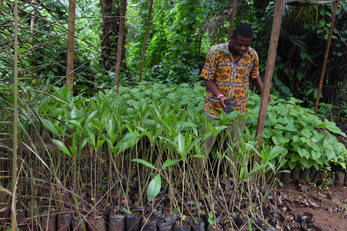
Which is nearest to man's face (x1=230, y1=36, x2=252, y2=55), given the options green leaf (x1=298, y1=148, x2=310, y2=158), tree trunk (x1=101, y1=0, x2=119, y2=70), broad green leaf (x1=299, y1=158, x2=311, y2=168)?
green leaf (x1=298, y1=148, x2=310, y2=158)

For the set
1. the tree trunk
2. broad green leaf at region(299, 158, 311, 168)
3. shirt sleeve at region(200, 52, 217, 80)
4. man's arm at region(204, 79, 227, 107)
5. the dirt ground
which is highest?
the tree trunk

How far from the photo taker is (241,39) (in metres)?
2.26

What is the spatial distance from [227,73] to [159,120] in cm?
86

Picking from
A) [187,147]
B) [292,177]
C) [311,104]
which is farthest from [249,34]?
[311,104]

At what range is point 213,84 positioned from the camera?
2484 mm

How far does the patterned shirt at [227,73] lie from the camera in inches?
96.3

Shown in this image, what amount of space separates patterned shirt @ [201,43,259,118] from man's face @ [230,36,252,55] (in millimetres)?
67

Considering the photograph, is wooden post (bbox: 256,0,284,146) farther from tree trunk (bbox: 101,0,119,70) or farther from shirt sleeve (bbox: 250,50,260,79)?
tree trunk (bbox: 101,0,119,70)

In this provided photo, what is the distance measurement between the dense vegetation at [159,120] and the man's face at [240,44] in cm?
54

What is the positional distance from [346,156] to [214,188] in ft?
5.27

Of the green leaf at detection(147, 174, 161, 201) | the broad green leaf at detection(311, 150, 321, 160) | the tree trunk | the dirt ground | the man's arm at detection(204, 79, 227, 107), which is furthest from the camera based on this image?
the tree trunk

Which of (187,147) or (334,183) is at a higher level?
(187,147)

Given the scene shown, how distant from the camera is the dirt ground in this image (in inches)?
87.3

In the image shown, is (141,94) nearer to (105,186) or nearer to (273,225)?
(105,186)
